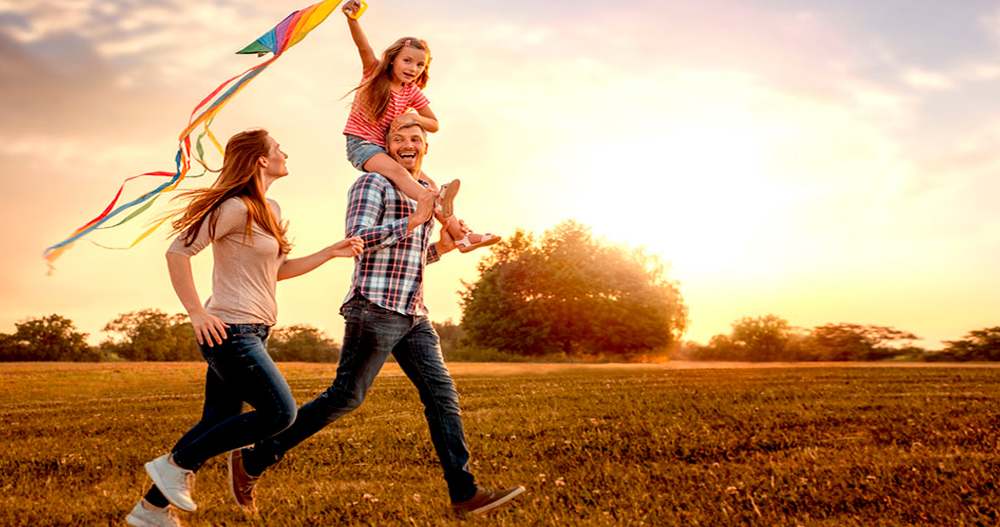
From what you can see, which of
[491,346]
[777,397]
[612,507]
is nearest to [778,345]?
[491,346]

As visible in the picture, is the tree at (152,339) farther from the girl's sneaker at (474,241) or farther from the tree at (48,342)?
the girl's sneaker at (474,241)

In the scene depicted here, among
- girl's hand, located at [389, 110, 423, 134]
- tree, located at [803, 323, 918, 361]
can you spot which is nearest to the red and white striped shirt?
girl's hand, located at [389, 110, 423, 134]

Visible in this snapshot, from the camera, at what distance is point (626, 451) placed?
289 inches

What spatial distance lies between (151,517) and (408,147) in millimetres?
2771

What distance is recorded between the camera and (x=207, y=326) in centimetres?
421

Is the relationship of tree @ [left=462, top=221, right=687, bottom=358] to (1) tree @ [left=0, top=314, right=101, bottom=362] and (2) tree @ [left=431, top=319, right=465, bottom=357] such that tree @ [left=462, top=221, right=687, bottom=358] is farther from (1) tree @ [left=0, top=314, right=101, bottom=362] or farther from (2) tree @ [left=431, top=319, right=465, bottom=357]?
(1) tree @ [left=0, top=314, right=101, bottom=362]

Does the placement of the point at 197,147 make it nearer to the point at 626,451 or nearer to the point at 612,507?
the point at 612,507

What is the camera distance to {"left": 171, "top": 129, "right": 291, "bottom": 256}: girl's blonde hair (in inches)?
171

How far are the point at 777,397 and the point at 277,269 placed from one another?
9.98 meters

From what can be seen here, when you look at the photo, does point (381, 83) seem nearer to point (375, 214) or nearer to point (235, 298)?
point (375, 214)

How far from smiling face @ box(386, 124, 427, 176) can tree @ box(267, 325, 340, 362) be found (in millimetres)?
33694

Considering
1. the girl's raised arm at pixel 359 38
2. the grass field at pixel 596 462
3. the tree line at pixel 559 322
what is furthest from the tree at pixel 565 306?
the girl's raised arm at pixel 359 38

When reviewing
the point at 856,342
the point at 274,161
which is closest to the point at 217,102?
the point at 274,161

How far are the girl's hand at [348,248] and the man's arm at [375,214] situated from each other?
0.06 m
